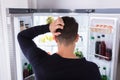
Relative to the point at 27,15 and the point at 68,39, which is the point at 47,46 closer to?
the point at 27,15

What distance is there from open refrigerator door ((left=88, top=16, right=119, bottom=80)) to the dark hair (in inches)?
21.4

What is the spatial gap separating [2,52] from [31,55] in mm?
1177

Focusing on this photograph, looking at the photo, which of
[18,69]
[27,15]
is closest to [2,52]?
[18,69]

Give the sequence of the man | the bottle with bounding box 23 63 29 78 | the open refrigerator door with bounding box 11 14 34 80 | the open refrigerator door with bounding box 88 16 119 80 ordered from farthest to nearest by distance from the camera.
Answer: the bottle with bounding box 23 63 29 78
the open refrigerator door with bounding box 11 14 34 80
the open refrigerator door with bounding box 88 16 119 80
the man

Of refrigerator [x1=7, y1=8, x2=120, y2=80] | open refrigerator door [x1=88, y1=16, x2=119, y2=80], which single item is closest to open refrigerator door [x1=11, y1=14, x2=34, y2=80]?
refrigerator [x1=7, y1=8, x2=120, y2=80]

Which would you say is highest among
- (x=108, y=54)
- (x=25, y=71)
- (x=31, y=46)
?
(x=31, y=46)

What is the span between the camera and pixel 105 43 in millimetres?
1476

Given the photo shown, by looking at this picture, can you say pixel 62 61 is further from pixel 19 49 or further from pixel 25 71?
pixel 25 71

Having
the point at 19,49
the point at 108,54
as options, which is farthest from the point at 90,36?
the point at 19,49

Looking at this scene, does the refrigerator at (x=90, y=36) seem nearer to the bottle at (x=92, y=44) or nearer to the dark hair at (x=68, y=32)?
the bottle at (x=92, y=44)

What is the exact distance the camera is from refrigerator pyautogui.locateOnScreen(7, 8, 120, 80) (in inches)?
55.0

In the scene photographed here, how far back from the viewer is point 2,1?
1790 millimetres

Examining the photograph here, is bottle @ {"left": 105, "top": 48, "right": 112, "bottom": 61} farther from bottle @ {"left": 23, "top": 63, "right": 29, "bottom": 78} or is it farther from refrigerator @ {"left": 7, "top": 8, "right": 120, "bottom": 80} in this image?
bottle @ {"left": 23, "top": 63, "right": 29, "bottom": 78}

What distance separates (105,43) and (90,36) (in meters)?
0.15
